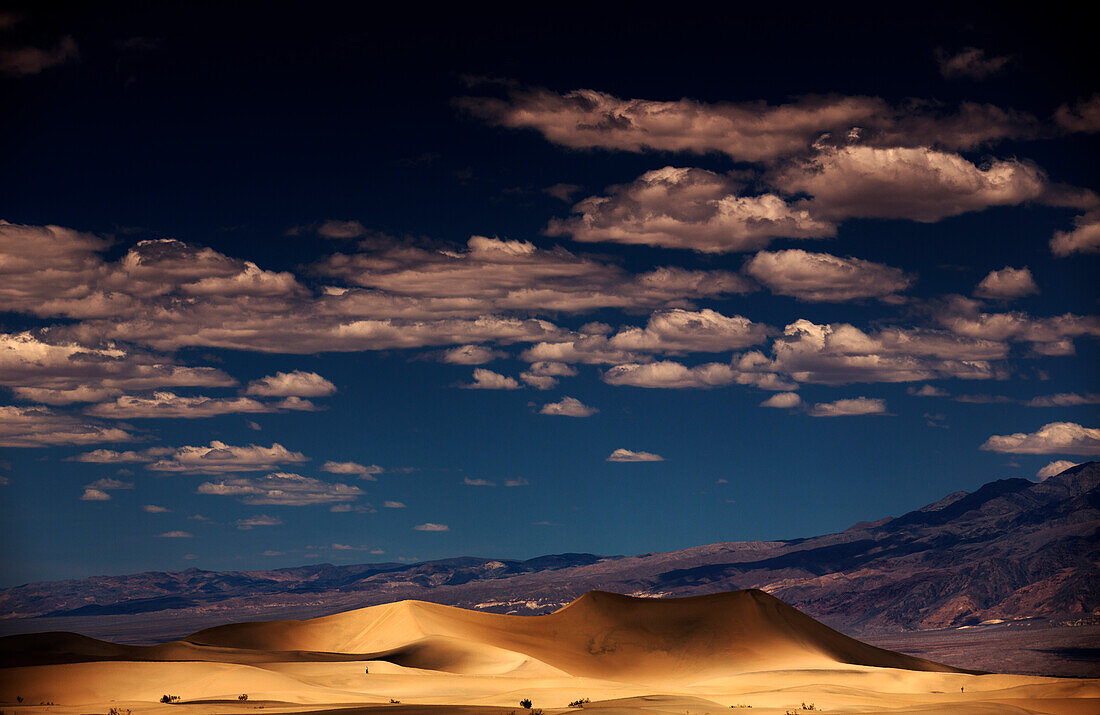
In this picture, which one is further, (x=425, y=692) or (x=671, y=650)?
(x=671, y=650)

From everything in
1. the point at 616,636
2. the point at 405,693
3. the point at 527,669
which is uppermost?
the point at 616,636

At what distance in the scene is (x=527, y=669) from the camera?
117 metres

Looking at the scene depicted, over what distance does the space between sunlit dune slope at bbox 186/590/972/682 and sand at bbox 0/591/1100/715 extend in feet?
0.81

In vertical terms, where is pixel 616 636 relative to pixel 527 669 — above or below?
above

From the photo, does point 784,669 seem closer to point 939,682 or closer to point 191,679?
point 939,682

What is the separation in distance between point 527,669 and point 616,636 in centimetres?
2828

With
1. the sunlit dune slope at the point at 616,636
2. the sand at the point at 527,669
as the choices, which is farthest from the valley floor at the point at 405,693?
the sunlit dune slope at the point at 616,636

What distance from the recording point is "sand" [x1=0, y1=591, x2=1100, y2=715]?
2850 inches

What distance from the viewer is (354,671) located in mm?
100500

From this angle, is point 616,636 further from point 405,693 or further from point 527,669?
point 405,693

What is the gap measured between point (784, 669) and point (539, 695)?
5285 cm

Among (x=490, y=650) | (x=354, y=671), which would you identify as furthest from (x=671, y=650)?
(x=354, y=671)

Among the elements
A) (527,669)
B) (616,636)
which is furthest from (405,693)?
(616,636)

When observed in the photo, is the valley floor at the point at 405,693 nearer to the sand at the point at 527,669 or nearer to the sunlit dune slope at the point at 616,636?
the sand at the point at 527,669
